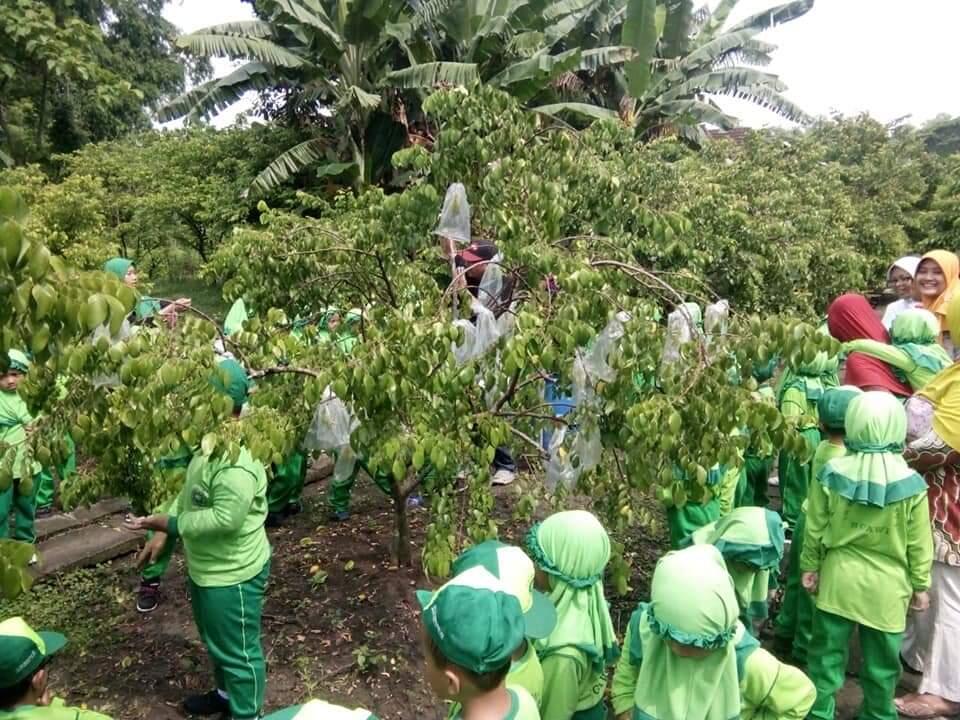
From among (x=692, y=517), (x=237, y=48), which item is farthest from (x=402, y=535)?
(x=237, y=48)

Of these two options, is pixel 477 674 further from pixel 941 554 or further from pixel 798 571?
pixel 798 571

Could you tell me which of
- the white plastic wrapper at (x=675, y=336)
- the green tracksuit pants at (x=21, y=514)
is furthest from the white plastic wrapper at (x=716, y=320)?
the green tracksuit pants at (x=21, y=514)

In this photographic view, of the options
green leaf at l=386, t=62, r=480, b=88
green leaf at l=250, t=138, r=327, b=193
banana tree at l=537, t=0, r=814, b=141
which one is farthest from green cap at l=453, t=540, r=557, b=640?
banana tree at l=537, t=0, r=814, b=141

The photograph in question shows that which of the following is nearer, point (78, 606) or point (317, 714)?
point (317, 714)

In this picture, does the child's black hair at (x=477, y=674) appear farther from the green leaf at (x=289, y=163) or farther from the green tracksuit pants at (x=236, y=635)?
the green leaf at (x=289, y=163)

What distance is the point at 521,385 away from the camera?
3408 mm

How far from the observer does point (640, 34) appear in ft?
39.8

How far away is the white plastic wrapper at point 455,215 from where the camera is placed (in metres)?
3.02

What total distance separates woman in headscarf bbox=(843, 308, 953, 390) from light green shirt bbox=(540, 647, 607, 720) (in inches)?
97.0

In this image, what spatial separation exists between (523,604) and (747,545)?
1.16 meters

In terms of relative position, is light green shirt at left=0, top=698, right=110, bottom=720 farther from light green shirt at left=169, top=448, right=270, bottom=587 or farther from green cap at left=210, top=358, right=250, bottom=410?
green cap at left=210, top=358, right=250, bottom=410

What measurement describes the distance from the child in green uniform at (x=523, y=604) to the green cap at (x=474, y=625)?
0.41 meters

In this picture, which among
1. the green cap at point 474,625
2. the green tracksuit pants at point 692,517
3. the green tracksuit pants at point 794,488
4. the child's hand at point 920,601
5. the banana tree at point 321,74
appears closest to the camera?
the green cap at point 474,625

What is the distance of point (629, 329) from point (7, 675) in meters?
2.21
